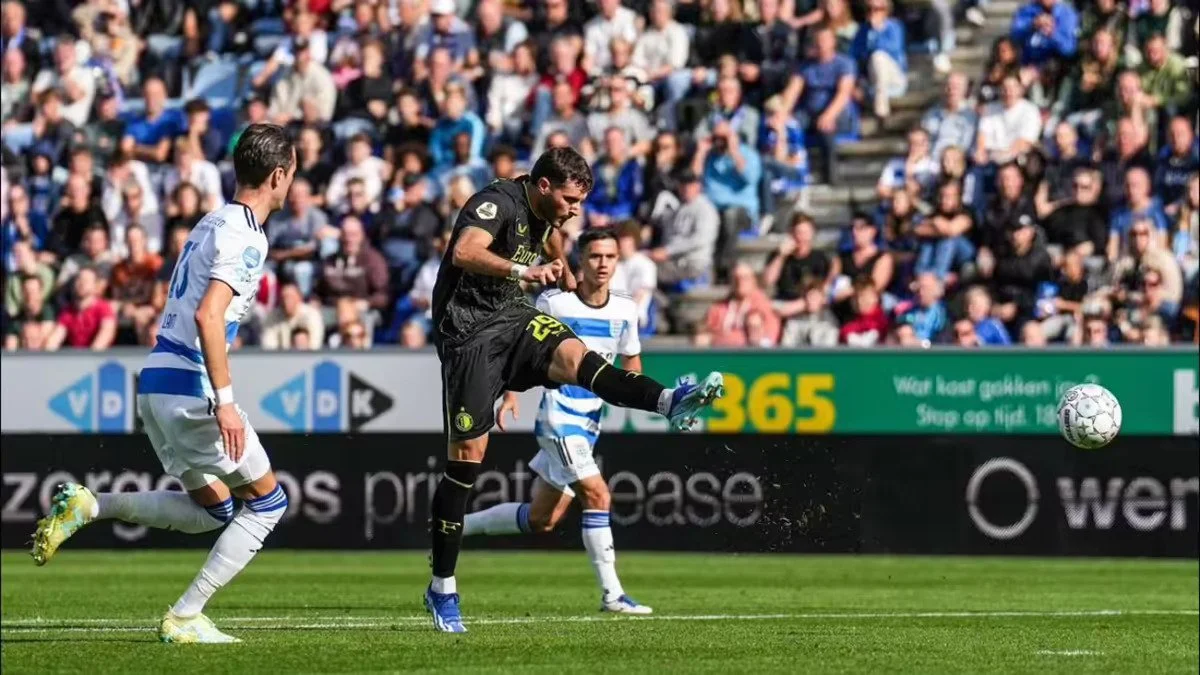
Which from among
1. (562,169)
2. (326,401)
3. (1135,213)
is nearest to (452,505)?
(562,169)

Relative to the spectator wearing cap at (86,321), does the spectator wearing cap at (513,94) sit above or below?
above

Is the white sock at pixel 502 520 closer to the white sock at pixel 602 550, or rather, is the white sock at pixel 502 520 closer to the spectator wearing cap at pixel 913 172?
the white sock at pixel 602 550

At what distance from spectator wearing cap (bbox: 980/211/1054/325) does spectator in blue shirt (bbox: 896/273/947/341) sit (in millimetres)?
576

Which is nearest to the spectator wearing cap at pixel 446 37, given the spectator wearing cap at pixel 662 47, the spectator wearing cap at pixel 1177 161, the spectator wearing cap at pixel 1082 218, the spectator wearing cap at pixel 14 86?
the spectator wearing cap at pixel 662 47

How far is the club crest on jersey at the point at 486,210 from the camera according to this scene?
11070mm

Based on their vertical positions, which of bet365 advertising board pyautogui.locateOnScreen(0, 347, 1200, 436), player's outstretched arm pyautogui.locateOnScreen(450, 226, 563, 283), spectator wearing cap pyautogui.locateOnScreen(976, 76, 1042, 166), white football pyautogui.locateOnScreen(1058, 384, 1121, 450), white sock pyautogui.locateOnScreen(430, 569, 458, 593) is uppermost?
spectator wearing cap pyautogui.locateOnScreen(976, 76, 1042, 166)

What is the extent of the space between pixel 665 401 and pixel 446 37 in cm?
1602

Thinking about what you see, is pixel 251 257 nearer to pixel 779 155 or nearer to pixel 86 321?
pixel 86 321

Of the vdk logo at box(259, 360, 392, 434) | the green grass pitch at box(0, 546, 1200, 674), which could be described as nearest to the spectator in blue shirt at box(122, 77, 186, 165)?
the vdk logo at box(259, 360, 392, 434)

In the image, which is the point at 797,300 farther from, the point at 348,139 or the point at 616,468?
the point at 348,139

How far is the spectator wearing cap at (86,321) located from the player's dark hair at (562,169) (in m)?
13.0

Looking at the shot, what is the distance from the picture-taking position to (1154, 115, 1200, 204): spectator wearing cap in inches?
854

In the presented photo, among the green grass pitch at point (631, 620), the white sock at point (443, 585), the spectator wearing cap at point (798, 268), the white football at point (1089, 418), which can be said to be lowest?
the green grass pitch at point (631, 620)

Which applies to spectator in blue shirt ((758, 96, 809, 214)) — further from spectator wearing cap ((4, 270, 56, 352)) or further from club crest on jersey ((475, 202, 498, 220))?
club crest on jersey ((475, 202, 498, 220))
